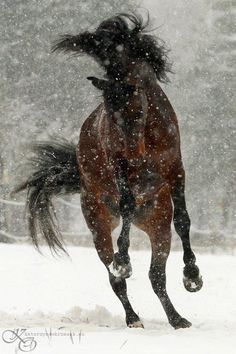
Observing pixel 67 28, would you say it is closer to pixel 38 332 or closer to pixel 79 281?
pixel 79 281

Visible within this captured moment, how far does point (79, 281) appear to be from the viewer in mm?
11734

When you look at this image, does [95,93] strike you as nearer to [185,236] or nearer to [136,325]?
[185,236]

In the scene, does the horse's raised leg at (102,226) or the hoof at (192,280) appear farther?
the horse's raised leg at (102,226)

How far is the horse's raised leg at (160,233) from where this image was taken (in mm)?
7117

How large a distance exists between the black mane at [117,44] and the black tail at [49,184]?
1950 mm

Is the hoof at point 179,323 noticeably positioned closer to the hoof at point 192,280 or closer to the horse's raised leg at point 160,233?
the horse's raised leg at point 160,233

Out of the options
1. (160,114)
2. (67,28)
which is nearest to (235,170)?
(67,28)

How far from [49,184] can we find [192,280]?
2.71 metres

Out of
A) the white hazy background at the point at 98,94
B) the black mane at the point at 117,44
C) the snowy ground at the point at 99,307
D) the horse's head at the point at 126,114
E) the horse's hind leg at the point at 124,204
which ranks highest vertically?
the black mane at the point at 117,44

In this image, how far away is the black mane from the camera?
6.93 m

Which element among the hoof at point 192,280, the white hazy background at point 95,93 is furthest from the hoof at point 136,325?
the white hazy background at point 95,93
